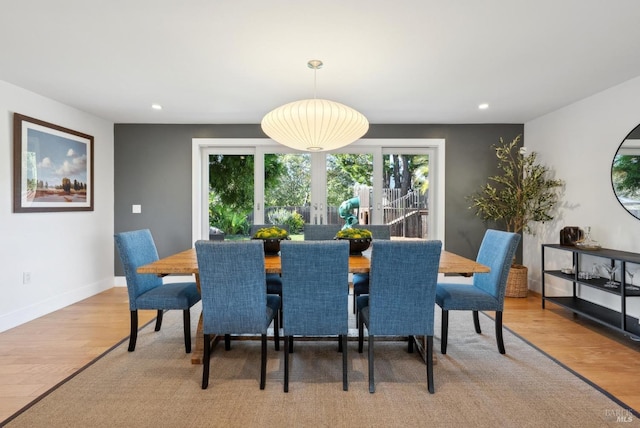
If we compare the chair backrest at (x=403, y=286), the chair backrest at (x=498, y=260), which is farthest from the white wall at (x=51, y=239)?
the chair backrest at (x=498, y=260)

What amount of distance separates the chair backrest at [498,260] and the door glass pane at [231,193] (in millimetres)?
3160

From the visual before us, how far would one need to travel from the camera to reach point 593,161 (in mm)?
3498

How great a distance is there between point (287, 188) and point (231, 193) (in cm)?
82

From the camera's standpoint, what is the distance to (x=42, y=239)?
11.5ft

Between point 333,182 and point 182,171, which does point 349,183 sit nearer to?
point 333,182

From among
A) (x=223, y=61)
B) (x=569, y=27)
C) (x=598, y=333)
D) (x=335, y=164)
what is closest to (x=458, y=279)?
(x=598, y=333)

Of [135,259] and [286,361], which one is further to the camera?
[135,259]

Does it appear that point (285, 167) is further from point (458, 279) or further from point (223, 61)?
point (458, 279)

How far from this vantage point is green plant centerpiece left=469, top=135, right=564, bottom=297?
4059 millimetres

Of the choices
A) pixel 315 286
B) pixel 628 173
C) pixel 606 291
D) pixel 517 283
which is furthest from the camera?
pixel 517 283

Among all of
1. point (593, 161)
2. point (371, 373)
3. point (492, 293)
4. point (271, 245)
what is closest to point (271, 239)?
point (271, 245)

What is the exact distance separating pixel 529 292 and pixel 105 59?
207 inches

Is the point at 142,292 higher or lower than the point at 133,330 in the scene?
higher

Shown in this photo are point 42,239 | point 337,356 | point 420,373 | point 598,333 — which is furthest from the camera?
point 42,239
